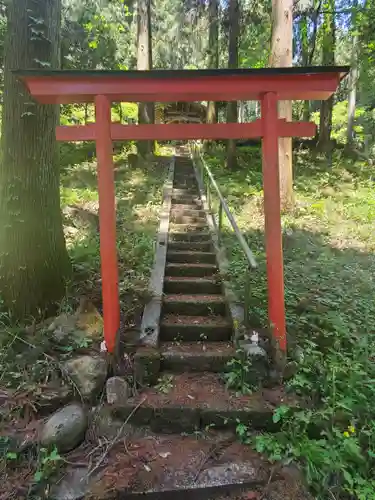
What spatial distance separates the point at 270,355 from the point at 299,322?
2.73ft

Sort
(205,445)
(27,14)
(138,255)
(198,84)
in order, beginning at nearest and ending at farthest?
(205,445) < (198,84) < (27,14) < (138,255)

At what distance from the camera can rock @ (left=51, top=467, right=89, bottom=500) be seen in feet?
9.60

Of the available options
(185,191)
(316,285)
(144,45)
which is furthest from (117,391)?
(144,45)

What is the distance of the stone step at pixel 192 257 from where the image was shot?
619 cm

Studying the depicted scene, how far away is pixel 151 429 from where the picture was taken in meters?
3.59

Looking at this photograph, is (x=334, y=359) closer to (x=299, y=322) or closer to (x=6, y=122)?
(x=299, y=322)

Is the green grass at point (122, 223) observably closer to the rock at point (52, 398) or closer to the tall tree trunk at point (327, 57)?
the rock at point (52, 398)

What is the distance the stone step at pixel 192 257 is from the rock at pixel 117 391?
8.82 ft

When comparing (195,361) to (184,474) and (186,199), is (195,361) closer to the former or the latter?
(184,474)

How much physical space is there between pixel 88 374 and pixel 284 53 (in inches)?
319

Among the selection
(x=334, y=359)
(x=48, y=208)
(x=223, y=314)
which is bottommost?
(x=334, y=359)

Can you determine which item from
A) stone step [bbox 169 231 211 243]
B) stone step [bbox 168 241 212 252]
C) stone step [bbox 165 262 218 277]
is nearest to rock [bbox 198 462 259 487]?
stone step [bbox 165 262 218 277]

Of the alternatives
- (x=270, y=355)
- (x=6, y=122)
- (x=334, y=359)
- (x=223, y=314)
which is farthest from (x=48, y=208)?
(x=334, y=359)

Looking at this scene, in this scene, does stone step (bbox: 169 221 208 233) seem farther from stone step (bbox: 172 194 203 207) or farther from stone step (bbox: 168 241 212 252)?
stone step (bbox: 172 194 203 207)
